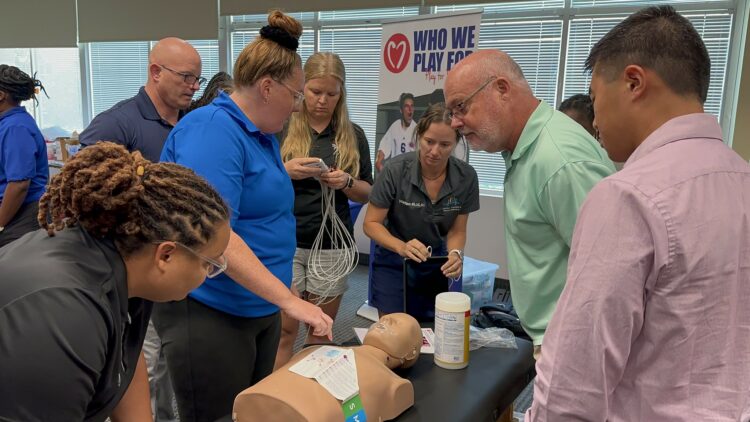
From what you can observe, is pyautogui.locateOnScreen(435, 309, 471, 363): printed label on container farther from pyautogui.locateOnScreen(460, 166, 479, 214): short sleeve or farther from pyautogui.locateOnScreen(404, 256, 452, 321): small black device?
pyautogui.locateOnScreen(460, 166, 479, 214): short sleeve

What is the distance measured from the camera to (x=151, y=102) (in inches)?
89.0

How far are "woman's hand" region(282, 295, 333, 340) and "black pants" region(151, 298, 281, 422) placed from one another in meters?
0.21

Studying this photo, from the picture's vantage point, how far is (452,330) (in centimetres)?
149

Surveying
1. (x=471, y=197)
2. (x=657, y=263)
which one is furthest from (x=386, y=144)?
(x=657, y=263)

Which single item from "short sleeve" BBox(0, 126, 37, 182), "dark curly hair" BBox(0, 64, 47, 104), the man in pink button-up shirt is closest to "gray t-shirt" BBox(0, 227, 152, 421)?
the man in pink button-up shirt

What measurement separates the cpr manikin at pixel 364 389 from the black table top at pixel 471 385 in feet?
0.15

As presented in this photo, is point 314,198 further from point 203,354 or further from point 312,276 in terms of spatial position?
point 203,354

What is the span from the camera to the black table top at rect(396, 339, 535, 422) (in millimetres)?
1323

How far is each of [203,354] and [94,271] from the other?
66cm

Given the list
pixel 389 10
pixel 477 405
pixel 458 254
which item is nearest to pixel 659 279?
pixel 477 405

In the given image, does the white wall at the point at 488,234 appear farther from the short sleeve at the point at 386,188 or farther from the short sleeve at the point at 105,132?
the short sleeve at the point at 105,132

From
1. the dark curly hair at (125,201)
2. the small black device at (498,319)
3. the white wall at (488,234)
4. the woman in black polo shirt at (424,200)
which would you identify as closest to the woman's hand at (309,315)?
the dark curly hair at (125,201)

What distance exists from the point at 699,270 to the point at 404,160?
170 cm

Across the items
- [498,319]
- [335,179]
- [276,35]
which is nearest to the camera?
[276,35]
